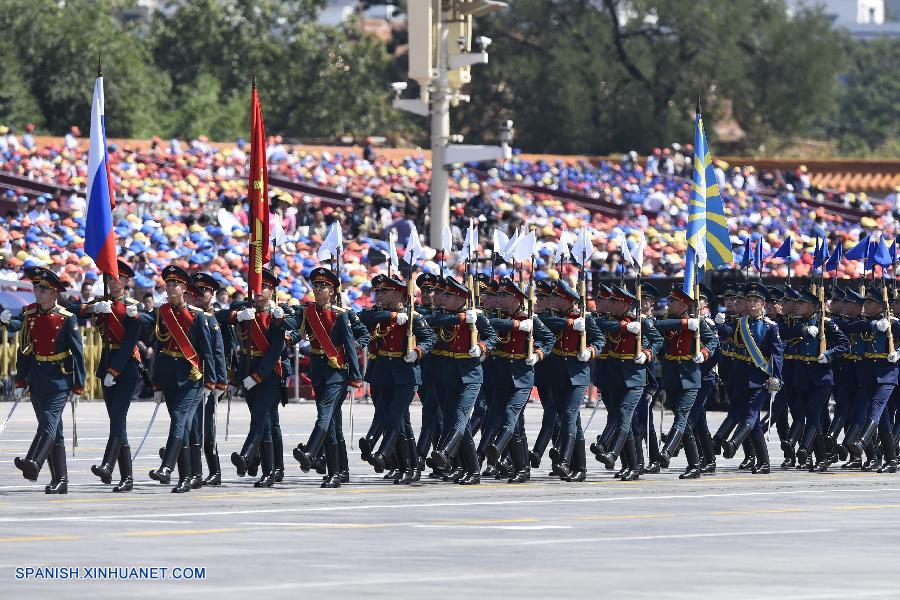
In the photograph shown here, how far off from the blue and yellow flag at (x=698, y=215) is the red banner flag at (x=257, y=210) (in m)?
5.72

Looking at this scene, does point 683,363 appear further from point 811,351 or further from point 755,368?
point 811,351

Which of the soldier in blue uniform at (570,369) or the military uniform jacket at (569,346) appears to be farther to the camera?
the military uniform jacket at (569,346)

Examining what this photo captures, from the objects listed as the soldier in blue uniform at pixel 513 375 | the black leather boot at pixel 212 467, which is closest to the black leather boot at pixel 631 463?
the soldier in blue uniform at pixel 513 375

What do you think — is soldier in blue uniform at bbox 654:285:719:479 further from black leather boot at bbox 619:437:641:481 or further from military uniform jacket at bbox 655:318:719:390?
black leather boot at bbox 619:437:641:481

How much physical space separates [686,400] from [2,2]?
46.5 m

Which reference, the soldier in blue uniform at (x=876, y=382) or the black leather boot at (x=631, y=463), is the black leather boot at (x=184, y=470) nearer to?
the black leather boot at (x=631, y=463)

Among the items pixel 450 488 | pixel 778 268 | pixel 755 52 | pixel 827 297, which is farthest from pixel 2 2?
Result: pixel 450 488

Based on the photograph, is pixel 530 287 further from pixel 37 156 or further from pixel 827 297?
pixel 37 156

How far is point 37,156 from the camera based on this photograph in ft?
148

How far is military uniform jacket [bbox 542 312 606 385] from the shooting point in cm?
2016

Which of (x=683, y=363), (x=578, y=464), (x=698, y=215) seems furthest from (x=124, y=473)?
(x=698, y=215)

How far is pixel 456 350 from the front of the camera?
19.6 metres

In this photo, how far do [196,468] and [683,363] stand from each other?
16.3ft

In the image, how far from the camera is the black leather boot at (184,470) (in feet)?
58.8
